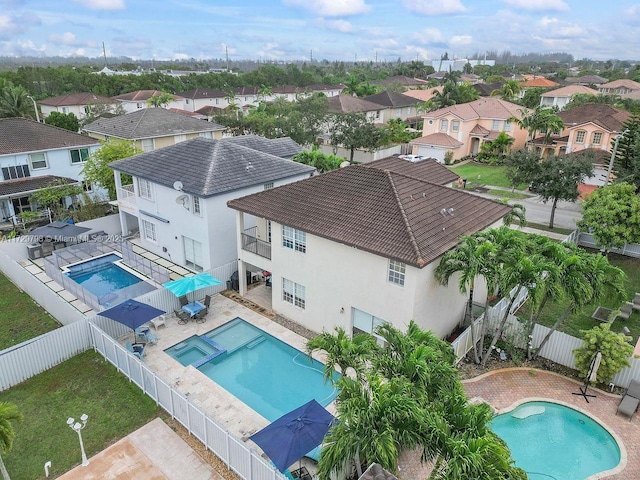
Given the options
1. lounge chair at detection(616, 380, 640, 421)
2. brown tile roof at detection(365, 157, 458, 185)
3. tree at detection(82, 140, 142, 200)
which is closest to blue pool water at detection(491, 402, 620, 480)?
lounge chair at detection(616, 380, 640, 421)

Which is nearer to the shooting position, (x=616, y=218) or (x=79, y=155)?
Result: (x=616, y=218)

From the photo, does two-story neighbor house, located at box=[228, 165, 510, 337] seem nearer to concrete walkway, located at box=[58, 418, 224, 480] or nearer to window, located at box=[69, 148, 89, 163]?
concrete walkway, located at box=[58, 418, 224, 480]

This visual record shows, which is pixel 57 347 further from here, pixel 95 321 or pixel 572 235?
pixel 572 235

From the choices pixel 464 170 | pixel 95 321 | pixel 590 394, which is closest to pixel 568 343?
pixel 590 394

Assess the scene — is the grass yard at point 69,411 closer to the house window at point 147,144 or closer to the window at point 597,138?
the house window at point 147,144

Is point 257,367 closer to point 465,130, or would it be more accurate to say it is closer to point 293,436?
point 293,436

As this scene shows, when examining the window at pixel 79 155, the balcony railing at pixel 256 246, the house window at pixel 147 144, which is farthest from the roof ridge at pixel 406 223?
the house window at pixel 147 144

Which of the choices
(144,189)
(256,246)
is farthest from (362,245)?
(144,189)
